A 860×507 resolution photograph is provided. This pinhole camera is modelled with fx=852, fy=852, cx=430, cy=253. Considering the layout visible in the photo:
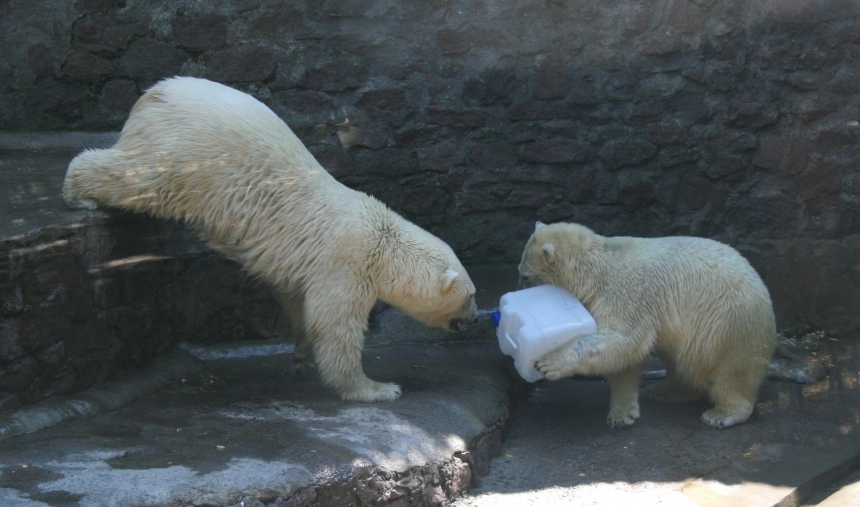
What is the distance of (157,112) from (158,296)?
1.09 meters

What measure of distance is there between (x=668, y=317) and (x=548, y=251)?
0.74 meters

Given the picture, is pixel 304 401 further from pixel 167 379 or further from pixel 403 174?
pixel 403 174

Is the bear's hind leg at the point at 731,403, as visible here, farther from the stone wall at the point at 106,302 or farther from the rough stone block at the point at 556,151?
the stone wall at the point at 106,302

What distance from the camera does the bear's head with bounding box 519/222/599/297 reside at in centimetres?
476

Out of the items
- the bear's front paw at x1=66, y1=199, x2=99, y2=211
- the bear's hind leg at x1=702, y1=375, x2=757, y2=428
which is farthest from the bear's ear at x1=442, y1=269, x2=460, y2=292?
the bear's front paw at x1=66, y1=199, x2=99, y2=211

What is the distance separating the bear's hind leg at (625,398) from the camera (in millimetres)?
4703

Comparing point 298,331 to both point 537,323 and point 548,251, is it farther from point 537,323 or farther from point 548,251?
point 548,251

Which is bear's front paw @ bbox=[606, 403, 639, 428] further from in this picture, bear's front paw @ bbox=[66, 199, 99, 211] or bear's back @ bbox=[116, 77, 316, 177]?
bear's front paw @ bbox=[66, 199, 99, 211]

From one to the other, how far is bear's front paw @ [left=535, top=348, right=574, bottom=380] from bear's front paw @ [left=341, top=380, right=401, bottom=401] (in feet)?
2.57

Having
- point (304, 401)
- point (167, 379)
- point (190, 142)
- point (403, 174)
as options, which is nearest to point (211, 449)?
point (304, 401)

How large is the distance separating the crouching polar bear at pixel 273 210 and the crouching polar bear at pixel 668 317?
69 cm

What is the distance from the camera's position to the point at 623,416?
4711 millimetres

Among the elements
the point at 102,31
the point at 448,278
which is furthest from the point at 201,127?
the point at 102,31

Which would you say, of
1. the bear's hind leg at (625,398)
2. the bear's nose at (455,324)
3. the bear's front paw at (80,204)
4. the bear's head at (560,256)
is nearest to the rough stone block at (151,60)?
the bear's front paw at (80,204)
